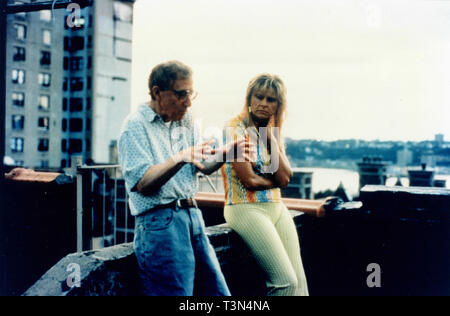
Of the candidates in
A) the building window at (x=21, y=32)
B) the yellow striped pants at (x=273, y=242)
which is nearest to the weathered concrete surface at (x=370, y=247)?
the yellow striped pants at (x=273, y=242)

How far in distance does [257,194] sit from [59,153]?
5182 cm

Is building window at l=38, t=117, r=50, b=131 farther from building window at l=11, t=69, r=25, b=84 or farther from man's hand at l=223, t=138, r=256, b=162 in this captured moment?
man's hand at l=223, t=138, r=256, b=162

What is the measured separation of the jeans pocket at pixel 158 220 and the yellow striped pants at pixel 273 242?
2.53 ft

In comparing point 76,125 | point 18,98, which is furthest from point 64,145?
point 18,98

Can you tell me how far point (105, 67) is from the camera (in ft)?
158

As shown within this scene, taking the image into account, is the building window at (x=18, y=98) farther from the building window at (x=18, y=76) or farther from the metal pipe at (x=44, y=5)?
the metal pipe at (x=44, y=5)

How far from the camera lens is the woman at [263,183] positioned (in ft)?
8.25

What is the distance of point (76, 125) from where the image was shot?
4916 cm

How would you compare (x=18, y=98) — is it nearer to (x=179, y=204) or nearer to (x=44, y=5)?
(x=44, y=5)

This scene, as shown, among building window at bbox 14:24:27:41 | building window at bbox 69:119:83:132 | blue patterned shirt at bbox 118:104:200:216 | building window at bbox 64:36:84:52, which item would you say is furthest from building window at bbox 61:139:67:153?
blue patterned shirt at bbox 118:104:200:216

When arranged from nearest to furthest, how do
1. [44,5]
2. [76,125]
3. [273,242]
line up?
1. [273,242]
2. [44,5]
3. [76,125]

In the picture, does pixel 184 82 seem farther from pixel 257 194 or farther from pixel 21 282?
pixel 21 282

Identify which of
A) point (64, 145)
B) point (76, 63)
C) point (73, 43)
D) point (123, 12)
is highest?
point (123, 12)

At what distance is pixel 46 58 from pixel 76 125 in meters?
8.47
